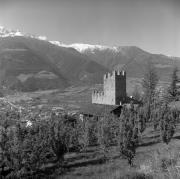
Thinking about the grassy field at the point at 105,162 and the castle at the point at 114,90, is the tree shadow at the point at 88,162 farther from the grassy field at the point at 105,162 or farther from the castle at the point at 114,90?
the castle at the point at 114,90

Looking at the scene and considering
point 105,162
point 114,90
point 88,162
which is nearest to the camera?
point 105,162

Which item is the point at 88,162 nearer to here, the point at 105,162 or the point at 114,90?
the point at 105,162

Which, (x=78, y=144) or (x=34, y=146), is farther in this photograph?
(x=78, y=144)

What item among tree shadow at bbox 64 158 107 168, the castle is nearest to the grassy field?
tree shadow at bbox 64 158 107 168

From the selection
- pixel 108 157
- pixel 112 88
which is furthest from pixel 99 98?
pixel 108 157

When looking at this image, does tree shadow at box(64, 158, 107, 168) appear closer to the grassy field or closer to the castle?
the grassy field

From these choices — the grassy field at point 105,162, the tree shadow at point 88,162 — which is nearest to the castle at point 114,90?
the grassy field at point 105,162

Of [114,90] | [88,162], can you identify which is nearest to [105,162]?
[88,162]

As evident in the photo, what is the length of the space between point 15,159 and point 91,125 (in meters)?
16.5

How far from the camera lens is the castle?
71.1 meters

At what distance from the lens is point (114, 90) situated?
7131 cm

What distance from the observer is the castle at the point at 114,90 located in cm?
7114

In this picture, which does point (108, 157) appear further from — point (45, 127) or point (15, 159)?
point (15, 159)

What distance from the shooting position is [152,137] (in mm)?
39906
